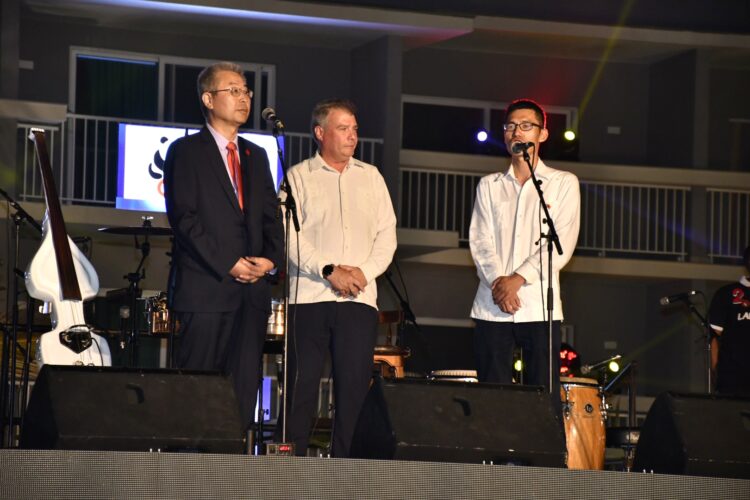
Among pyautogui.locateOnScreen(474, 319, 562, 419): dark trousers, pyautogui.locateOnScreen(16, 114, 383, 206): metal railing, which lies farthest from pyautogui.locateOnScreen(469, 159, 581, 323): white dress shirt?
pyautogui.locateOnScreen(16, 114, 383, 206): metal railing

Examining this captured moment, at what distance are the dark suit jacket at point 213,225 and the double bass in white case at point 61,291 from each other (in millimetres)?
816

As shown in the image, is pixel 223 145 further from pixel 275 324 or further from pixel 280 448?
pixel 275 324

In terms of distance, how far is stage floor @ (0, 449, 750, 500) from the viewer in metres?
4.65

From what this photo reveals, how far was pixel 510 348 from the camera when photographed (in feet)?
20.8

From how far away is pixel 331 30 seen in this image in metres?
15.3

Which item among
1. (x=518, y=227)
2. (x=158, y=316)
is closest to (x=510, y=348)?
(x=518, y=227)

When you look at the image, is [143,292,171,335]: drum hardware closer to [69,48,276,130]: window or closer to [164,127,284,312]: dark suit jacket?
[164,127,284,312]: dark suit jacket

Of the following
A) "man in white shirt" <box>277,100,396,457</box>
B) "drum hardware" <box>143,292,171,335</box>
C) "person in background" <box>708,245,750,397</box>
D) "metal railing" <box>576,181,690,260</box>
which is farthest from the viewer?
"metal railing" <box>576,181,690,260</box>

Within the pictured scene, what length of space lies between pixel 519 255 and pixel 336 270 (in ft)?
3.13

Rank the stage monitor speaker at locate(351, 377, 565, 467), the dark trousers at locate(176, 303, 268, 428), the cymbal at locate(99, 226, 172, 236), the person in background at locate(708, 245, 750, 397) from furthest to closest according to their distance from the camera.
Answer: the cymbal at locate(99, 226, 172, 236)
the person in background at locate(708, 245, 750, 397)
the dark trousers at locate(176, 303, 268, 428)
the stage monitor speaker at locate(351, 377, 565, 467)

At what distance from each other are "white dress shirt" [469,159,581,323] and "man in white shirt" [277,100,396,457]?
0.47m

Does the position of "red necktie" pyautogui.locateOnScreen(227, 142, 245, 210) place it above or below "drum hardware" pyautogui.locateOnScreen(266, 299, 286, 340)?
above

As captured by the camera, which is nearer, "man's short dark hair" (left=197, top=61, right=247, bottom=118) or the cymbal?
"man's short dark hair" (left=197, top=61, right=247, bottom=118)

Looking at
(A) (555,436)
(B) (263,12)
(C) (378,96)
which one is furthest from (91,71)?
(A) (555,436)
